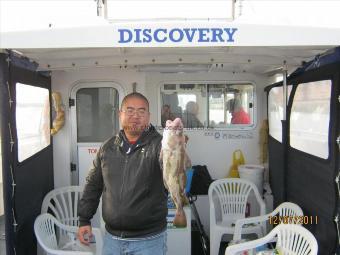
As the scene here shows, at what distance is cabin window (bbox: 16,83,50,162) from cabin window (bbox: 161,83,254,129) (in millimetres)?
1772

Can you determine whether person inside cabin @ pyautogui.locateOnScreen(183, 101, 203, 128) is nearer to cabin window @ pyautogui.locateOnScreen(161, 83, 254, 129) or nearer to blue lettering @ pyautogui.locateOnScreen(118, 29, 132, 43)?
cabin window @ pyautogui.locateOnScreen(161, 83, 254, 129)

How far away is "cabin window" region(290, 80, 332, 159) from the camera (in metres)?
3.33

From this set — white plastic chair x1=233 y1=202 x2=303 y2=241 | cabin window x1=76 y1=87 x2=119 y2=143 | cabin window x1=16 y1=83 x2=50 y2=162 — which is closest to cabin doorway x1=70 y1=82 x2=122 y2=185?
cabin window x1=76 y1=87 x2=119 y2=143

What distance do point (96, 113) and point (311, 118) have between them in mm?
3123

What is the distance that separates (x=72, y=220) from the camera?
4.91m

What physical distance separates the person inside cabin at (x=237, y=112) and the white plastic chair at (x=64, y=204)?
2598mm

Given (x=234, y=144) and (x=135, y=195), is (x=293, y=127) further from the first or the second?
(x=135, y=195)

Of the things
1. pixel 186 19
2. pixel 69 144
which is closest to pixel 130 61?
pixel 186 19

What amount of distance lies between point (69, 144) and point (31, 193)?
155 cm

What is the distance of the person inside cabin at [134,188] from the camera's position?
280cm

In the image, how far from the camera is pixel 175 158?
8.03 ft

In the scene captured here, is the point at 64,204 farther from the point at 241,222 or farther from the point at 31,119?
the point at 241,222

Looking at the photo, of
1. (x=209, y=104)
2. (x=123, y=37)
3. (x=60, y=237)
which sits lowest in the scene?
(x=60, y=237)
